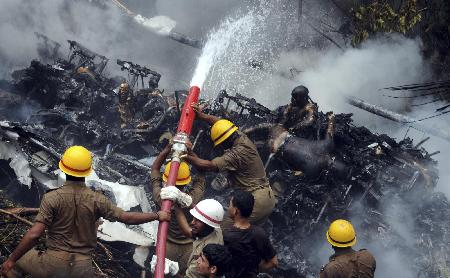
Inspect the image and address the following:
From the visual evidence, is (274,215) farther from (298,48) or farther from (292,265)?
(298,48)

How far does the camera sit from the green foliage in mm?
13476

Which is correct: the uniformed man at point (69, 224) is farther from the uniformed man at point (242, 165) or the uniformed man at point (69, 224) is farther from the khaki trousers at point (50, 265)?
the uniformed man at point (242, 165)

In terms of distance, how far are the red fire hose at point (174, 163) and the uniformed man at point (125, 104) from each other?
16.4 ft

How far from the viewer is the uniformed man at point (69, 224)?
4016mm

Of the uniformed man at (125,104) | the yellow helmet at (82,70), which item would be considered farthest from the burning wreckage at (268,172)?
the yellow helmet at (82,70)

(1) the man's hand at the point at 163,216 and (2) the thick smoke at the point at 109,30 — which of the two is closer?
(1) the man's hand at the point at 163,216

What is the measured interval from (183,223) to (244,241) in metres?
0.78

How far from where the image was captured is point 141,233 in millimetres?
6191

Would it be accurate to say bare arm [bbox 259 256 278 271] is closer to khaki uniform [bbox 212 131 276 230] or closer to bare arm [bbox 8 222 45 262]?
khaki uniform [bbox 212 131 276 230]

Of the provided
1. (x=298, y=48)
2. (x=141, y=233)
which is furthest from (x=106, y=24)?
(x=141, y=233)

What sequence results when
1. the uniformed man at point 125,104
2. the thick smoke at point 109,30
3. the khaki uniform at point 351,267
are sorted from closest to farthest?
the khaki uniform at point 351,267 → the uniformed man at point 125,104 → the thick smoke at point 109,30

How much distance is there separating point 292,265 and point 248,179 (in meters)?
1.77

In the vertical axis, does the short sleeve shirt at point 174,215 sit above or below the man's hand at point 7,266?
above

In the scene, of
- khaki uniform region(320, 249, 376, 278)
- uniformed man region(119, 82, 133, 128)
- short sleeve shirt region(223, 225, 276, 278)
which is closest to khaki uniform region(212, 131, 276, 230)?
short sleeve shirt region(223, 225, 276, 278)
